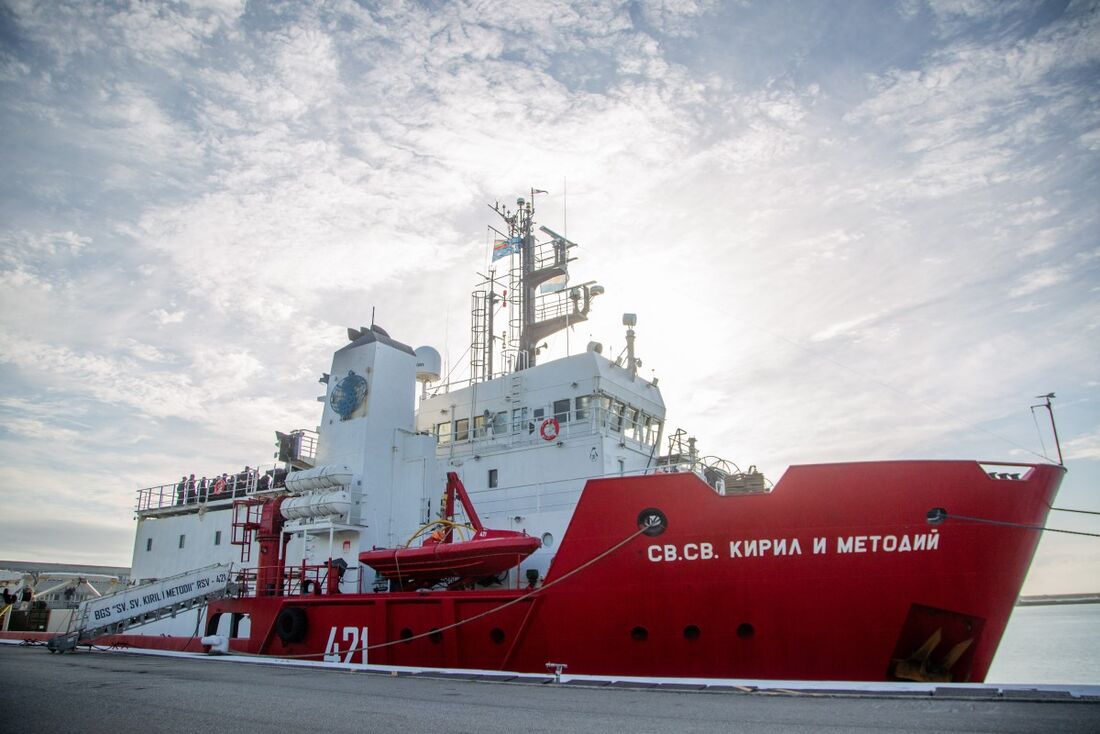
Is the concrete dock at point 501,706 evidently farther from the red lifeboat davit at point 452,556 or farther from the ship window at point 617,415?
the ship window at point 617,415

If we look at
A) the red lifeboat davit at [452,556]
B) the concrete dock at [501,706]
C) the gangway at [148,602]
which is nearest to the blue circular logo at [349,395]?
the red lifeboat davit at [452,556]

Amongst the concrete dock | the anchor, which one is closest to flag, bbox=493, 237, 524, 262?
the concrete dock

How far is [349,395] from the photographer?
18422 millimetres

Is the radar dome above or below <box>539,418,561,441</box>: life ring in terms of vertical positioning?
above

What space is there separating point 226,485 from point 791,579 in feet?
55.9

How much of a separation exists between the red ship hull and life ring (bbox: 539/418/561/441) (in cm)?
405

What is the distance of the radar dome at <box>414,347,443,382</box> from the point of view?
20.2 m

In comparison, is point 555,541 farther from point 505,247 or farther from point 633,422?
point 505,247

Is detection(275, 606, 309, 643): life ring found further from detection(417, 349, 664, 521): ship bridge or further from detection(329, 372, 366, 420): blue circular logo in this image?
detection(329, 372, 366, 420): blue circular logo

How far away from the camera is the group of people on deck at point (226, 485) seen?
20223 mm

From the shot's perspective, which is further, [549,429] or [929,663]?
[549,429]

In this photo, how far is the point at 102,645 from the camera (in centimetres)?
1898

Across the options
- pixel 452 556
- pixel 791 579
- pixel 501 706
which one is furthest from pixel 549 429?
pixel 501 706

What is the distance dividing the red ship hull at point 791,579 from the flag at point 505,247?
1148 centimetres
